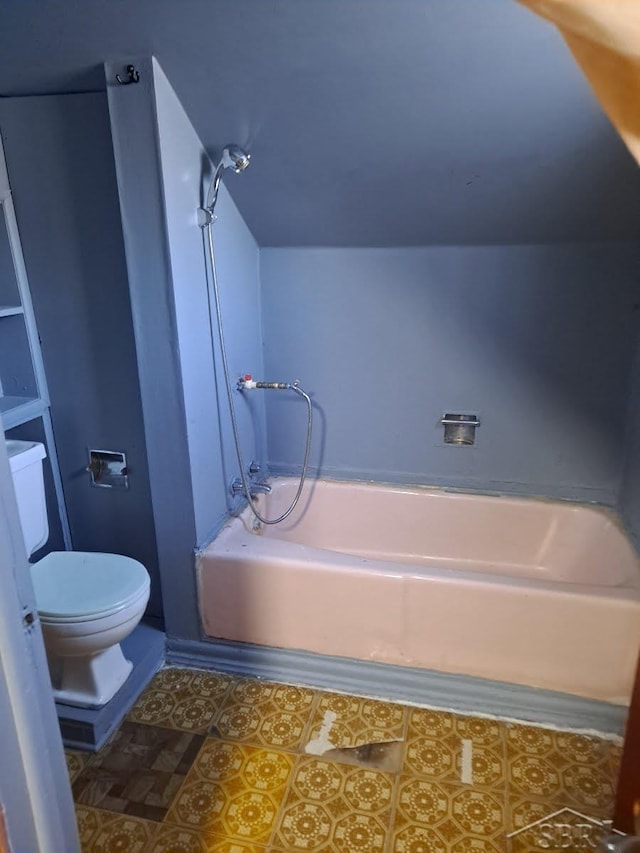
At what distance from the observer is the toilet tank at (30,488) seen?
1881 millimetres

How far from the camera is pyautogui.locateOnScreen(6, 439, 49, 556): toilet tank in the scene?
1881 mm

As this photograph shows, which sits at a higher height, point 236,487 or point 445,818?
point 236,487

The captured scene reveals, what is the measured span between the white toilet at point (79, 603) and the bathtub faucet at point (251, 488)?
528 millimetres

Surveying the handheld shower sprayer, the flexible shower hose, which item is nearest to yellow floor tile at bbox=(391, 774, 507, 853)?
the flexible shower hose

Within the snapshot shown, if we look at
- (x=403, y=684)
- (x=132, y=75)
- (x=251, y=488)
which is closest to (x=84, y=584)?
(x=251, y=488)

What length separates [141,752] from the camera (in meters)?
1.79

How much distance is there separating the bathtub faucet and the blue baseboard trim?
0.56 meters

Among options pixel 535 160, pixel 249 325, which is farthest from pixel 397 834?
pixel 535 160

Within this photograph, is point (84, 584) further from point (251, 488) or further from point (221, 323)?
point (221, 323)

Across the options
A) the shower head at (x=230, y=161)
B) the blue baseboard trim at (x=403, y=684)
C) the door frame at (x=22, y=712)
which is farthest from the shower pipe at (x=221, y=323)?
the door frame at (x=22, y=712)

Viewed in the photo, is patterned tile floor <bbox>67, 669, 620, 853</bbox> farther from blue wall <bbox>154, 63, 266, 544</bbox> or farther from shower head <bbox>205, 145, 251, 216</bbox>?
shower head <bbox>205, 145, 251, 216</bbox>

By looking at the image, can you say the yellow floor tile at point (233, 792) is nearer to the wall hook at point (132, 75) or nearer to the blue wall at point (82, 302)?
the blue wall at point (82, 302)

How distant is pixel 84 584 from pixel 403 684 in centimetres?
109

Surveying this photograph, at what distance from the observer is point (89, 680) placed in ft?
6.17
